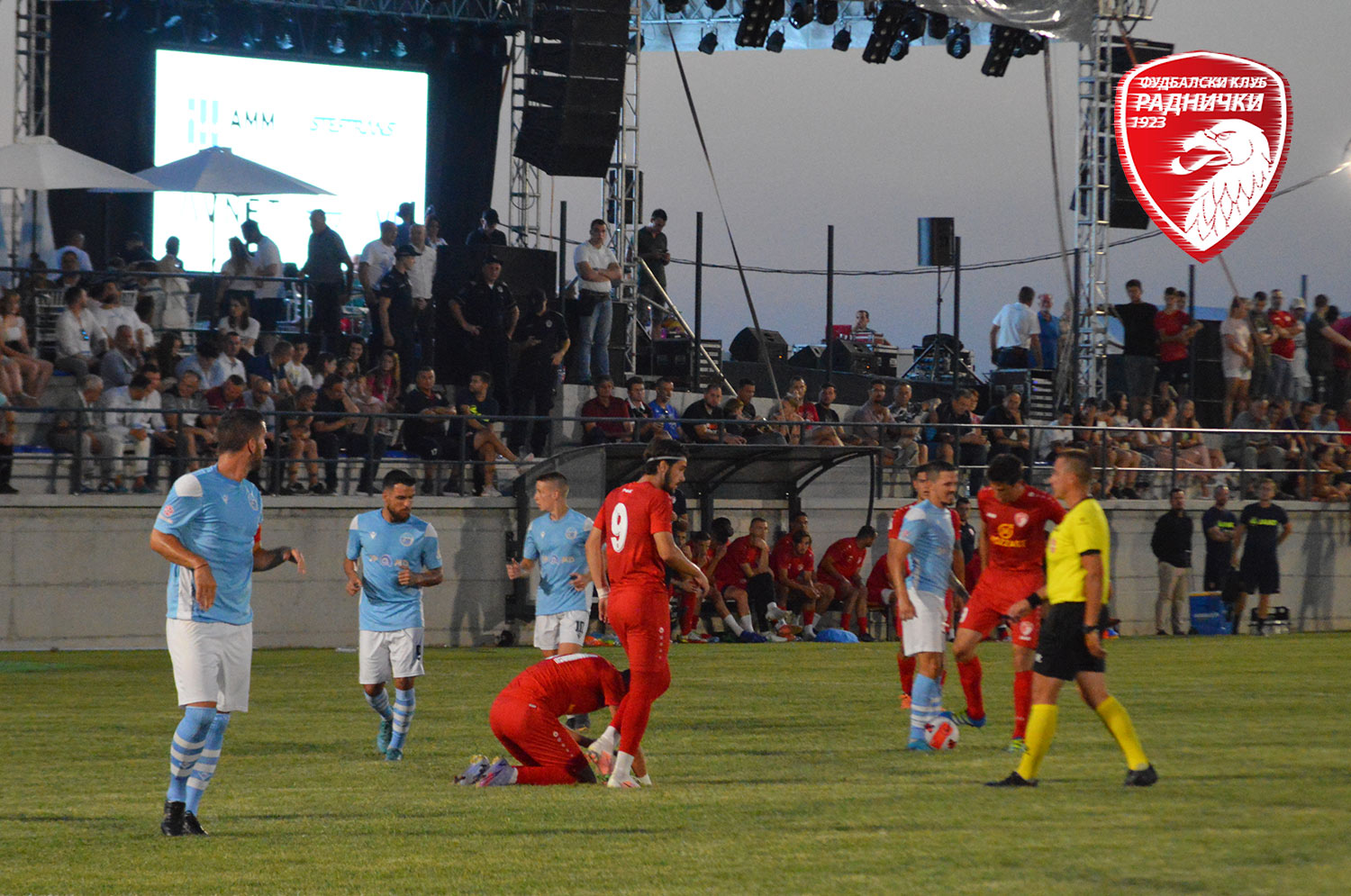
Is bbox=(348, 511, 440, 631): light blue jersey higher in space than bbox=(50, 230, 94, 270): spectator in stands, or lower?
lower

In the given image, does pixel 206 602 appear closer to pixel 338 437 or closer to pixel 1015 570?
pixel 1015 570

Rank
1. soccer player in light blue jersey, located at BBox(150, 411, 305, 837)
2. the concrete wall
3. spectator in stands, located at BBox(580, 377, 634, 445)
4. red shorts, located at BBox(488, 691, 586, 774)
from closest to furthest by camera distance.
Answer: soccer player in light blue jersey, located at BBox(150, 411, 305, 837) < red shorts, located at BBox(488, 691, 586, 774) < the concrete wall < spectator in stands, located at BBox(580, 377, 634, 445)

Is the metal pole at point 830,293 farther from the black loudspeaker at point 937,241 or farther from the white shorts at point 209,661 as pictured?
the white shorts at point 209,661

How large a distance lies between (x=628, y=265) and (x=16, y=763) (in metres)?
16.1

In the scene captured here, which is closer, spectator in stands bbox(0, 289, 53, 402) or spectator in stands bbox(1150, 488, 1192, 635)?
spectator in stands bbox(0, 289, 53, 402)

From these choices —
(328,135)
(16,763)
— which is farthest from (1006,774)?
(328,135)

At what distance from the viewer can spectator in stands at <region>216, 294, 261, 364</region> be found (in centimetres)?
2139

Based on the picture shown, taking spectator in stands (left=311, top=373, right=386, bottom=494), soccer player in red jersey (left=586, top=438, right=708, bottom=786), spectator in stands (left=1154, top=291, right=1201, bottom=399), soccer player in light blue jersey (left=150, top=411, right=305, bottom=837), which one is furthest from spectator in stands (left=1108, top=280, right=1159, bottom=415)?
soccer player in light blue jersey (left=150, top=411, right=305, bottom=837)

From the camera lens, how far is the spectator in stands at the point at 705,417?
75.3 feet

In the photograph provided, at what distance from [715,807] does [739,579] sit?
1384 centimetres

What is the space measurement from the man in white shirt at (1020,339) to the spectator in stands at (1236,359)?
298 centimetres

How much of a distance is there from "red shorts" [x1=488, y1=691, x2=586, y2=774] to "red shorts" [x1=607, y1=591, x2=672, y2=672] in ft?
2.17

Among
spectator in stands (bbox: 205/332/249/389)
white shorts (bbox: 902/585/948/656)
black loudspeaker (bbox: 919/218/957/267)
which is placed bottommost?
white shorts (bbox: 902/585/948/656)

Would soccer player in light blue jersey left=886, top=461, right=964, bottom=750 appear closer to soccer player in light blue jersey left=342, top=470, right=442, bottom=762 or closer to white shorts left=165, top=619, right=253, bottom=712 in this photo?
soccer player in light blue jersey left=342, top=470, right=442, bottom=762
